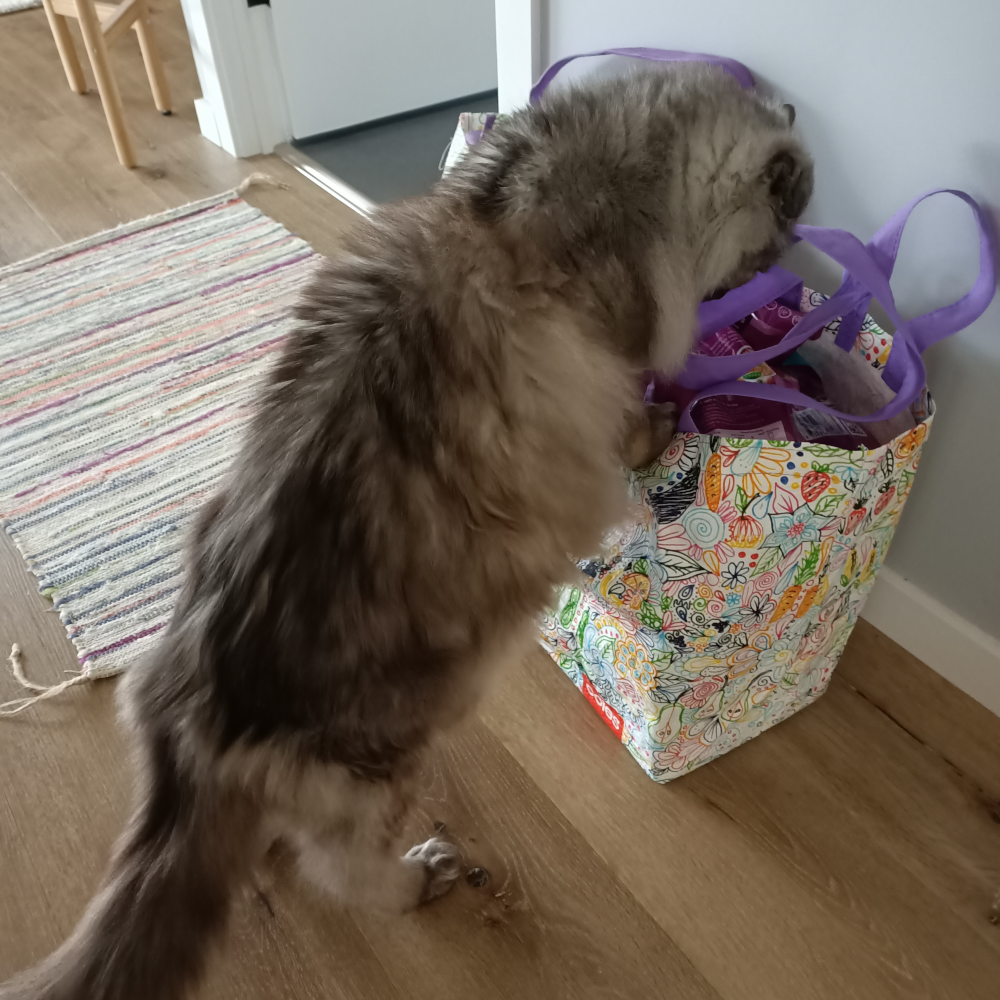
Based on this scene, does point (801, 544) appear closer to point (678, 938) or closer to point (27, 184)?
point (678, 938)

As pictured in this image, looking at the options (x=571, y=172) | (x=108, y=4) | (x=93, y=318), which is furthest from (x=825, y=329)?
(x=108, y=4)

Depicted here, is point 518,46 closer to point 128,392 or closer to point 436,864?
point 128,392

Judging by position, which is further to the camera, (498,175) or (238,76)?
(238,76)

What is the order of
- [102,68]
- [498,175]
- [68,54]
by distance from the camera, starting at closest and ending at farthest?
[498,175], [102,68], [68,54]

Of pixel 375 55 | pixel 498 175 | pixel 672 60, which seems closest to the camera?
pixel 498 175

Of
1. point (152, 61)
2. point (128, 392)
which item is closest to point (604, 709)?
point (128, 392)

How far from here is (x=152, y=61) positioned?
9.01 feet

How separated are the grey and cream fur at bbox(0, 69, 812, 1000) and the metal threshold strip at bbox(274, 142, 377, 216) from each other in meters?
1.56

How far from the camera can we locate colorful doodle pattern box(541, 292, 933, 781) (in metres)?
0.90

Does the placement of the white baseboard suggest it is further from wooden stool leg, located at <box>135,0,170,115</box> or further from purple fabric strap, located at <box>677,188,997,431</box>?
wooden stool leg, located at <box>135,0,170,115</box>

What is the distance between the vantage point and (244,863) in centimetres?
81

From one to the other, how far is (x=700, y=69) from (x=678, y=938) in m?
1.03

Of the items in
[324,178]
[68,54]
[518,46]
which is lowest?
[324,178]

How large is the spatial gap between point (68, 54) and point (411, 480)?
2988mm
